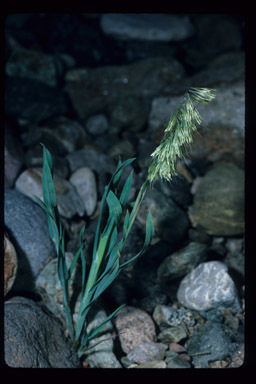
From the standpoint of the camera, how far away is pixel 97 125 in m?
4.47

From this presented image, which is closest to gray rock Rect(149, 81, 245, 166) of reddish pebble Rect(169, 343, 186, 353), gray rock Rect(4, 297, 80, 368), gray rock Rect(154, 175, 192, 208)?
gray rock Rect(154, 175, 192, 208)

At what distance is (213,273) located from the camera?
8.74 feet

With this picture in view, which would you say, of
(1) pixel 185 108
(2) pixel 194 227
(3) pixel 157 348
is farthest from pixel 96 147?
(1) pixel 185 108

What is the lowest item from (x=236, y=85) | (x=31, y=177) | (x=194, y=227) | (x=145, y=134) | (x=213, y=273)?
(x=213, y=273)

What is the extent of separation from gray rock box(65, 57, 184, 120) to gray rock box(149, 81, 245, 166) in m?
0.90

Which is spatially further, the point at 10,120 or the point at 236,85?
the point at 10,120

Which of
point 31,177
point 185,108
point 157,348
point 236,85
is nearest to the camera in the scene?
point 185,108

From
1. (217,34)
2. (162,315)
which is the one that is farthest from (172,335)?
(217,34)

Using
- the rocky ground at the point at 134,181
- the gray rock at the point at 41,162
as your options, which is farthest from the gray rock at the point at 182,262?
the gray rock at the point at 41,162

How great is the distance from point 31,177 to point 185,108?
195 cm

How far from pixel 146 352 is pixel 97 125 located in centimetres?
282

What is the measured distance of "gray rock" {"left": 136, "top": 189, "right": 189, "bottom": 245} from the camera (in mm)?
3236

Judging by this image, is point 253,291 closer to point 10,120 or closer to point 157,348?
point 157,348

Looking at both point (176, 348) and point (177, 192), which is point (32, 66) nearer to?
point (177, 192)
